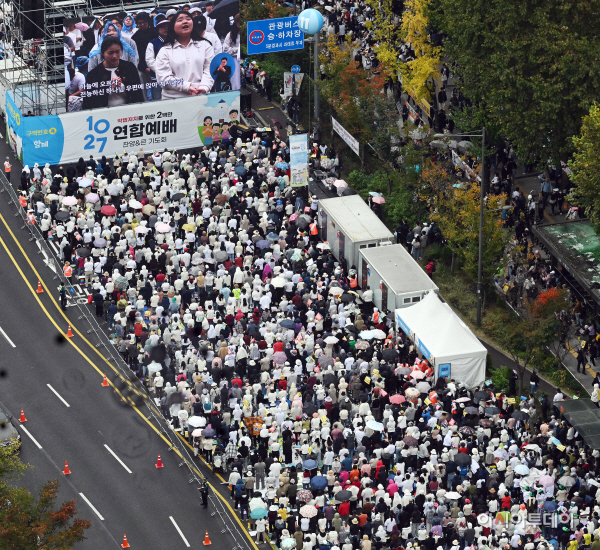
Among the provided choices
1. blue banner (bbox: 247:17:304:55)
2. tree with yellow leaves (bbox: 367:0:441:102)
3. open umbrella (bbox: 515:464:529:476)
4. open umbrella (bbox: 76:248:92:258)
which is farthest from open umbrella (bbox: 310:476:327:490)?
blue banner (bbox: 247:17:304:55)

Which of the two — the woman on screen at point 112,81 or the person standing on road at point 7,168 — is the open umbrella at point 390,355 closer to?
the woman on screen at point 112,81

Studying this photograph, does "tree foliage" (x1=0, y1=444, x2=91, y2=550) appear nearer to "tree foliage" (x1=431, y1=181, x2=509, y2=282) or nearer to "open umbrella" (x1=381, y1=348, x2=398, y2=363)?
"open umbrella" (x1=381, y1=348, x2=398, y2=363)

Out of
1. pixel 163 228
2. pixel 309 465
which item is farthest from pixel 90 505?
pixel 163 228

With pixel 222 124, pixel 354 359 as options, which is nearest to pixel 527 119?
pixel 354 359

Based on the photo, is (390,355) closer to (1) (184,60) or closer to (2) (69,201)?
(2) (69,201)

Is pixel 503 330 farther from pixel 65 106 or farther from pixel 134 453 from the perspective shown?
pixel 65 106
